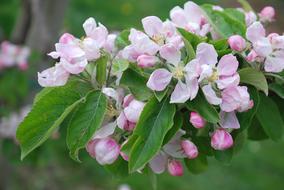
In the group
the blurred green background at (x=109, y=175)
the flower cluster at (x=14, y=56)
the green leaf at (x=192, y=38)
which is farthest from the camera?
the blurred green background at (x=109, y=175)

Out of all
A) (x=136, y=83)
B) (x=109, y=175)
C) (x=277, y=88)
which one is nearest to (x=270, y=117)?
(x=277, y=88)

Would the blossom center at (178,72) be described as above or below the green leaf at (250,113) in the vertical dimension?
above

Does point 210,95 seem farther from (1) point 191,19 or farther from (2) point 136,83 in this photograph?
(1) point 191,19

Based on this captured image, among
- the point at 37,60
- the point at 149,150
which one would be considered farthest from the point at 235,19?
the point at 37,60

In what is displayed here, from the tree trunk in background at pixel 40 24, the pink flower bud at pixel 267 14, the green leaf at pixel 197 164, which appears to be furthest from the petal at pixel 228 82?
the tree trunk in background at pixel 40 24

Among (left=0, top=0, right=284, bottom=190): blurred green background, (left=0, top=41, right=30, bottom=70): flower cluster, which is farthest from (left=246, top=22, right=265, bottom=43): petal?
(left=0, top=0, right=284, bottom=190): blurred green background

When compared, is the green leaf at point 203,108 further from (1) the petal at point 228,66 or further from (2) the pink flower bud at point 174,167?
(2) the pink flower bud at point 174,167

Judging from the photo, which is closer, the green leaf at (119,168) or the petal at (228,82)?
the petal at (228,82)
